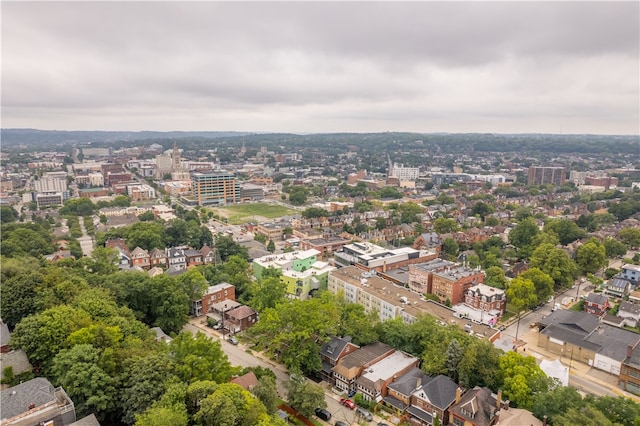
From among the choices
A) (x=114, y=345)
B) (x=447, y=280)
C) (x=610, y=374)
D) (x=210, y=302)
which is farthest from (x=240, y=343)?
(x=610, y=374)

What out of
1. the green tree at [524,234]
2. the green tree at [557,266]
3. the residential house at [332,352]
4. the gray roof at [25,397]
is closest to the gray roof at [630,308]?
the green tree at [557,266]

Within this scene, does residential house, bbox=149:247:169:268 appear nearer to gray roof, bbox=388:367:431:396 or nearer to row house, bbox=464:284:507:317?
gray roof, bbox=388:367:431:396

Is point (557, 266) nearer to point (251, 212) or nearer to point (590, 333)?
point (590, 333)

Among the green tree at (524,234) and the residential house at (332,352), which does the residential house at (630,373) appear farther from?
the green tree at (524,234)

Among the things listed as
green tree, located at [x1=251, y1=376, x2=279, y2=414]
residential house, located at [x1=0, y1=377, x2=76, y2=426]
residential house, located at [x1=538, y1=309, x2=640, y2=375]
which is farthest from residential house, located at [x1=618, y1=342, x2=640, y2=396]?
residential house, located at [x1=0, y1=377, x2=76, y2=426]

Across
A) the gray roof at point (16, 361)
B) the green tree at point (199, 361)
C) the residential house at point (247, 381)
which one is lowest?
the residential house at point (247, 381)

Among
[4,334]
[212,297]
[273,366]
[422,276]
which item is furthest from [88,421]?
[422,276]
